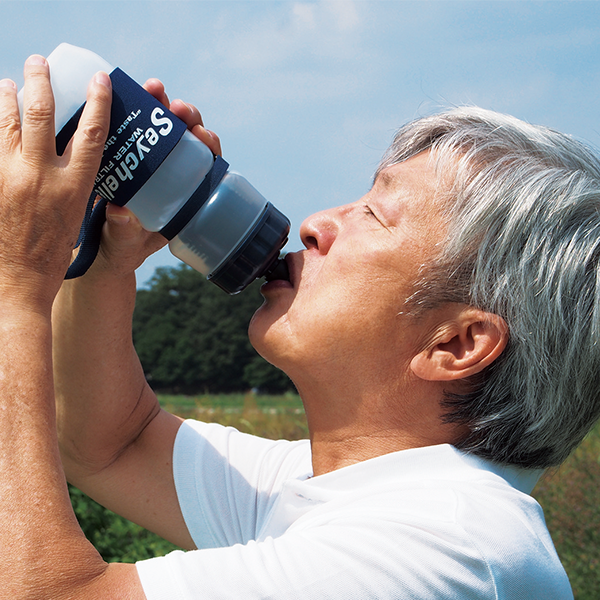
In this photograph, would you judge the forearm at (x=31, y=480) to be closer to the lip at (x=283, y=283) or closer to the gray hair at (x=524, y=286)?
the lip at (x=283, y=283)

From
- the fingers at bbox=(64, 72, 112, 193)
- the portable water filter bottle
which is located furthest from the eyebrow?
the fingers at bbox=(64, 72, 112, 193)

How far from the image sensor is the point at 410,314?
184 centimetres

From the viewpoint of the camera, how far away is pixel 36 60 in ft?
5.21

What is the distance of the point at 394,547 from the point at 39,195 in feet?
3.61

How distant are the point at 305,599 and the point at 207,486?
95 centimetres

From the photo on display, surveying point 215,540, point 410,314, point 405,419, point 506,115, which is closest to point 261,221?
point 410,314

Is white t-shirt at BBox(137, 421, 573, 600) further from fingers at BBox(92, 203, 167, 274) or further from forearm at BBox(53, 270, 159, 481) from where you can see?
fingers at BBox(92, 203, 167, 274)

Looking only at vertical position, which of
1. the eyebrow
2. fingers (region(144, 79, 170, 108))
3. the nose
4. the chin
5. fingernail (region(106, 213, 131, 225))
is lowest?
the chin

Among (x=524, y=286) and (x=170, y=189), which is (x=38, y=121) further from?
(x=524, y=286)

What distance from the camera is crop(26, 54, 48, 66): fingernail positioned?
5.17 ft

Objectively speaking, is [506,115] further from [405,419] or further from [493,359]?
[405,419]

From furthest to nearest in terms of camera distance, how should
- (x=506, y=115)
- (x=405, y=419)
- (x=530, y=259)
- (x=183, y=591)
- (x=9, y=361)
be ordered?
(x=506, y=115) < (x=405, y=419) < (x=530, y=259) < (x=9, y=361) < (x=183, y=591)

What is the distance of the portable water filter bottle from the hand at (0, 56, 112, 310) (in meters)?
0.17

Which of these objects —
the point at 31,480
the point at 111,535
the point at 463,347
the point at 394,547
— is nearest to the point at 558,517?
the point at 111,535
